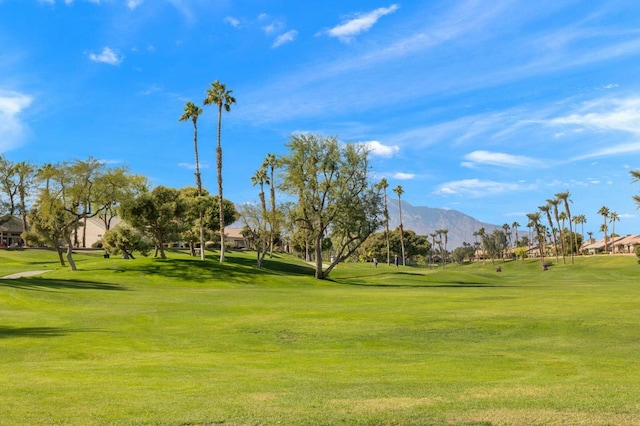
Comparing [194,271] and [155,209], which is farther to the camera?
[155,209]

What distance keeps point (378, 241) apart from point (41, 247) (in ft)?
304

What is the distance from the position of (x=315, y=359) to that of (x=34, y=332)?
12.0m

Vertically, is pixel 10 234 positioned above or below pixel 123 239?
above

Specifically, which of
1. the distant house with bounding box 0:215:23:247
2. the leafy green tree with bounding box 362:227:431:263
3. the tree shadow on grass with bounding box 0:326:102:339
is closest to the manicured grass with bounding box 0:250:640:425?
the tree shadow on grass with bounding box 0:326:102:339

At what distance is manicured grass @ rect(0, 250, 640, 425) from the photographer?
10.9 m

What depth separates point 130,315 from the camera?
2844 centimetres

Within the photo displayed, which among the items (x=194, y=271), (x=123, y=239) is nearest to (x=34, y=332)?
(x=194, y=271)

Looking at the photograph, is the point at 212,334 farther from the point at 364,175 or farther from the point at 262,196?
the point at 262,196

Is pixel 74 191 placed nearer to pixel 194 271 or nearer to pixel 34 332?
pixel 194 271

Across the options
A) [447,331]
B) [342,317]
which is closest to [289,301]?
[342,317]

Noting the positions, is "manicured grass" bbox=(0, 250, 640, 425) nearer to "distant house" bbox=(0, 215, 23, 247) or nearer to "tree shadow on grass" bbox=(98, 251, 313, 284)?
"tree shadow on grass" bbox=(98, 251, 313, 284)

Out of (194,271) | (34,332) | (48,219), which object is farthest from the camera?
Result: (48,219)

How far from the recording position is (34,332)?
22.9 meters

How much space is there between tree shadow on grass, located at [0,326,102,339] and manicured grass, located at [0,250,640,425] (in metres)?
0.08
